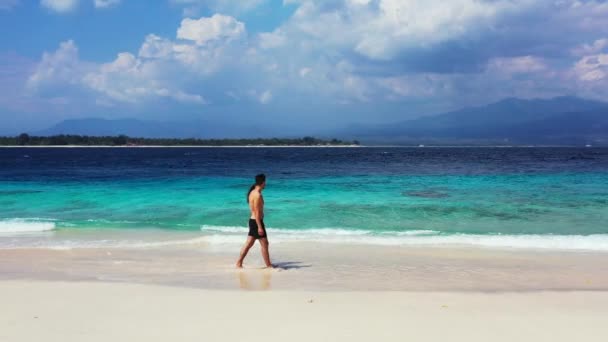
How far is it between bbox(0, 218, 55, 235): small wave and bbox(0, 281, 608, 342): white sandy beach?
8372mm

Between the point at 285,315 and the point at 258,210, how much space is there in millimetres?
3386

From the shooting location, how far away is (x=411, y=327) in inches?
279

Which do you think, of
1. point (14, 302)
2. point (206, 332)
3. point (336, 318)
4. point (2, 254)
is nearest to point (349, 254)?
point (336, 318)

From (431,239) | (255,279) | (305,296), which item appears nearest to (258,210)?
(255,279)

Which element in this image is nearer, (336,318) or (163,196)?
(336,318)

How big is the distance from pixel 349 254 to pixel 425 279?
2.96 metres

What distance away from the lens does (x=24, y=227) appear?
17.2m

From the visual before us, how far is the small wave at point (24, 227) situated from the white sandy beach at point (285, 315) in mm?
8372

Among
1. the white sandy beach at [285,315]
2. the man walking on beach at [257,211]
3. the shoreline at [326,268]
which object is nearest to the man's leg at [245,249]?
the man walking on beach at [257,211]

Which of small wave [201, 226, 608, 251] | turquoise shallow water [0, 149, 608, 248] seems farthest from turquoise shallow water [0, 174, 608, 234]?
small wave [201, 226, 608, 251]

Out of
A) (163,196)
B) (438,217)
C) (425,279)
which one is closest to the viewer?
(425,279)

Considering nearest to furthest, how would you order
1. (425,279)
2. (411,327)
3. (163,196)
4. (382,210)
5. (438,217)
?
(411,327) < (425,279) < (438,217) < (382,210) < (163,196)

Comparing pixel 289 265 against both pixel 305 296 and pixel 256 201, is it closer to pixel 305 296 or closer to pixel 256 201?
pixel 256 201

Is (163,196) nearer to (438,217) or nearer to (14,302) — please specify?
(438,217)
